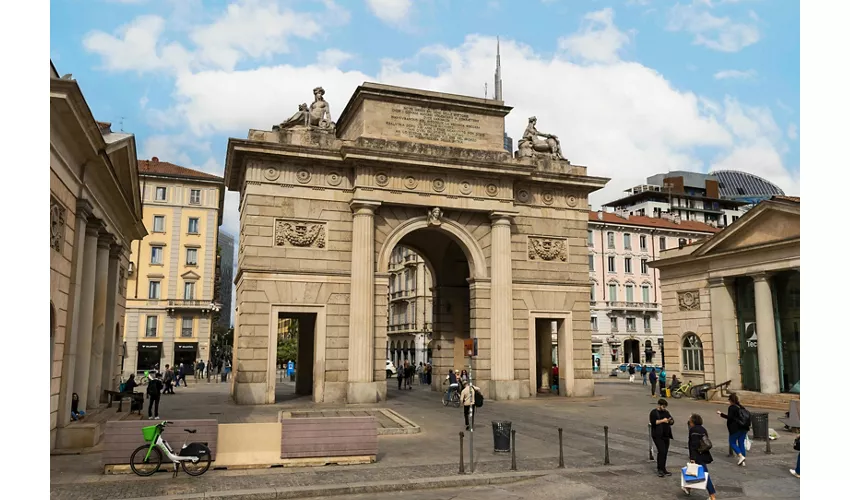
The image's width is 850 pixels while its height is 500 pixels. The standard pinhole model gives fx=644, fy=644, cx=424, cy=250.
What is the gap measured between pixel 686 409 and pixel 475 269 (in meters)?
11.1

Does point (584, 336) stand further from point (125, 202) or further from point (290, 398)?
point (125, 202)

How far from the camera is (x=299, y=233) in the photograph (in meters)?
28.5

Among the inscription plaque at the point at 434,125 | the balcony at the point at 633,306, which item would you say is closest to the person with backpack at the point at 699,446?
the inscription plaque at the point at 434,125

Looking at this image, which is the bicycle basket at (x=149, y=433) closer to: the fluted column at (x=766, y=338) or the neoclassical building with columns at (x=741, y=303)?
the neoclassical building with columns at (x=741, y=303)

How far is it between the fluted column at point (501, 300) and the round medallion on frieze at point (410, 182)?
4098mm

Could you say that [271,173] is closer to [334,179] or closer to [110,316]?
[334,179]

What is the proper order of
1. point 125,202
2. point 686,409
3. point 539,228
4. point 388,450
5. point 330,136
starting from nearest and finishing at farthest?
1. point 388,450
2. point 125,202
3. point 686,409
4. point 330,136
5. point 539,228

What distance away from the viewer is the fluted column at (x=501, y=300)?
30.2 meters

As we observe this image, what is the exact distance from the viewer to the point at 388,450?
16.3 metres

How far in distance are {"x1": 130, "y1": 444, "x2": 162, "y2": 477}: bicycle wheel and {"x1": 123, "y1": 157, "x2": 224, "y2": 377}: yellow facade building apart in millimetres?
47063

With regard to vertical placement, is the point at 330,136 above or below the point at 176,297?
→ above

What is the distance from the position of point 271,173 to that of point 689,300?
72.9ft

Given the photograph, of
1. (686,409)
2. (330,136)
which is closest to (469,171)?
(330,136)

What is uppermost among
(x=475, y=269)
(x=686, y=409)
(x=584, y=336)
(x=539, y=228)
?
(x=539, y=228)
